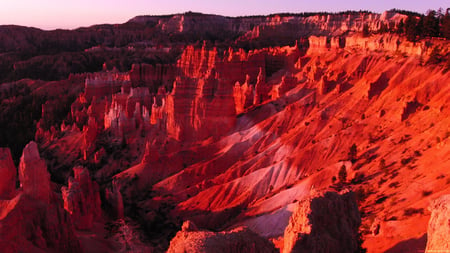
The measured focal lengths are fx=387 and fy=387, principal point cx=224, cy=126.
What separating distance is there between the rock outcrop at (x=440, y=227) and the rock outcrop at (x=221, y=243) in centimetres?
446

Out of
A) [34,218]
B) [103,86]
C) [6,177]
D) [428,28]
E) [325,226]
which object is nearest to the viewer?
[325,226]

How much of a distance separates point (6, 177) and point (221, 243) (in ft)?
41.2

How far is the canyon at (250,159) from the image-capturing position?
1326 centimetres

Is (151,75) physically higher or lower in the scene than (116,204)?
higher

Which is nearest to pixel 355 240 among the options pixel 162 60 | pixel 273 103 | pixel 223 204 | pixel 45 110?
pixel 223 204

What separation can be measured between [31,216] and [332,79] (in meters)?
31.5

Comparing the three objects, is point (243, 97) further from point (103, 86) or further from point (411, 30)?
point (103, 86)

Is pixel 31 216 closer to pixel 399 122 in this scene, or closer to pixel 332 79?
pixel 399 122

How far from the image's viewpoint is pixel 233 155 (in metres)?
33.0

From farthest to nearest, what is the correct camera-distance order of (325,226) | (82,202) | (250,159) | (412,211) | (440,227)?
(250,159) < (82,202) < (412,211) < (325,226) < (440,227)

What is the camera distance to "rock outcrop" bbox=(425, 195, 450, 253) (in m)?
8.05

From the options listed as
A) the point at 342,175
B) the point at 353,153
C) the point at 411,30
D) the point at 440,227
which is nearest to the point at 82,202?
the point at 342,175

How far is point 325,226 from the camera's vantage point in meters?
12.1

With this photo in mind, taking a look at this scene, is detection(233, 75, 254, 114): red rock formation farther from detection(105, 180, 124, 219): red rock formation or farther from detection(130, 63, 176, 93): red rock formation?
detection(130, 63, 176, 93): red rock formation
